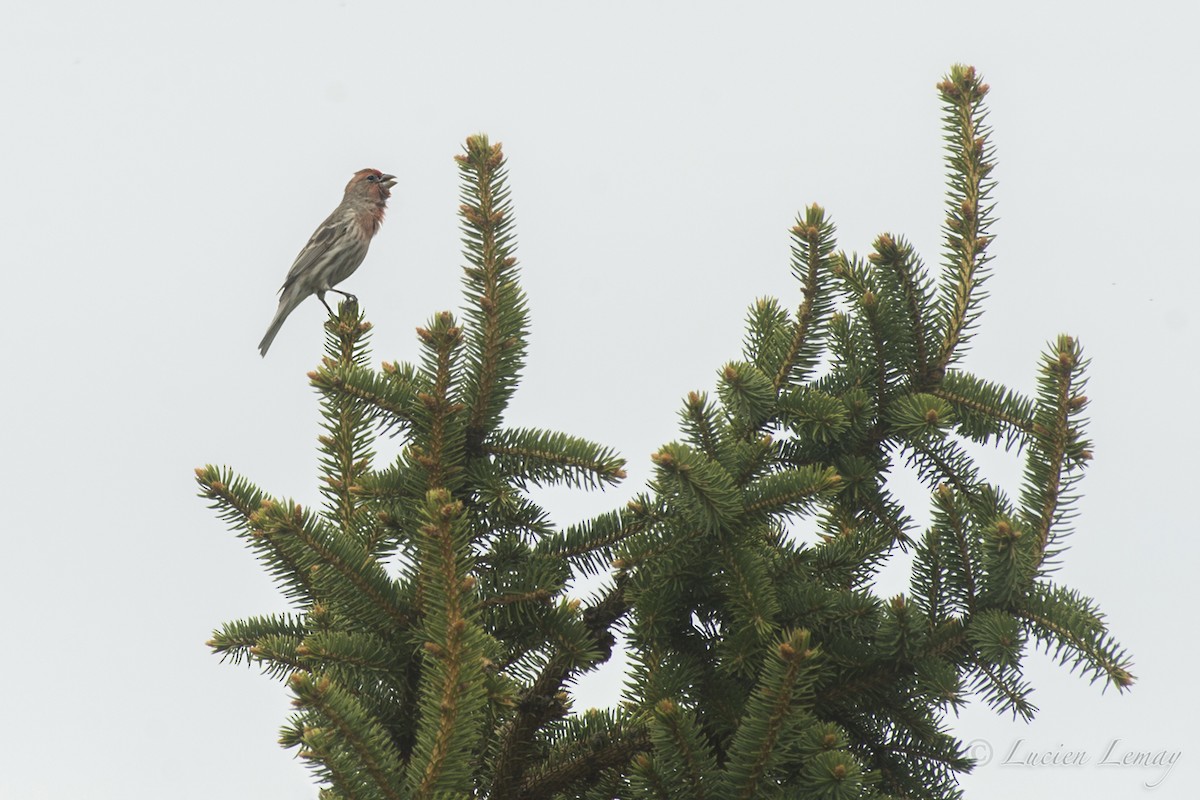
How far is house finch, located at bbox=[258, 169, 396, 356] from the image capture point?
11.3 meters

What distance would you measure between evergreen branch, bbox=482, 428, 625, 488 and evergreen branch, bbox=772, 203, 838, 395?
833 mm

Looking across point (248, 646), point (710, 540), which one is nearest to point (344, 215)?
point (248, 646)

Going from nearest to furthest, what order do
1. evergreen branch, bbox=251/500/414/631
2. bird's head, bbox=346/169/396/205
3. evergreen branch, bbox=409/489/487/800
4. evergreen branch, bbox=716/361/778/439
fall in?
evergreen branch, bbox=409/489/487/800 < evergreen branch, bbox=251/500/414/631 < evergreen branch, bbox=716/361/778/439 < bird's head, bbox=346/169/396/205

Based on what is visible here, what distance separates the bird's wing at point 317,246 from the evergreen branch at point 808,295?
7.47 meters

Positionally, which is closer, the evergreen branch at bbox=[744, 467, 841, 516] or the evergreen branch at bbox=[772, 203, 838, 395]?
the evergreen branch at bbox=[744, 467, 841, 516]

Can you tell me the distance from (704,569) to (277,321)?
8.31 meters

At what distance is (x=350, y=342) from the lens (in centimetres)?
546

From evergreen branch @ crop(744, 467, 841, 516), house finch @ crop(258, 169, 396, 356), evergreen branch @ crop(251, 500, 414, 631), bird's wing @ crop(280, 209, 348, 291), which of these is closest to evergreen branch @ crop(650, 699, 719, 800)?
evergreen branch @ crop(744, 467, 841, 516)

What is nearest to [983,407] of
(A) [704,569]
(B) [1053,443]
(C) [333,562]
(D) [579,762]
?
(B) [1053,443]

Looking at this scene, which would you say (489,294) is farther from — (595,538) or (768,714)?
(768,714)

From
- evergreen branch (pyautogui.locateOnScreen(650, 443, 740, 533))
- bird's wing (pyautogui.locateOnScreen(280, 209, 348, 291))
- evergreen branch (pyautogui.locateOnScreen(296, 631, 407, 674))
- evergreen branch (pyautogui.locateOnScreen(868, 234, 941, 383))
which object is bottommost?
evergreen branch (pyautogui.locateOnScreen(296, 631, 407, 674))

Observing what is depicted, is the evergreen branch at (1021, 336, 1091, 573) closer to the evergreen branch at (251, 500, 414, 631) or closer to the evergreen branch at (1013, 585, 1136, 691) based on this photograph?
the evergreen branch at (1013, 585, 1136, 691)

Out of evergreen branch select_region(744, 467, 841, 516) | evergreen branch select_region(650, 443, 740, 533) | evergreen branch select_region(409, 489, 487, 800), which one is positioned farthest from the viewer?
evergreen branch select_region(744, 467, 841, 516)

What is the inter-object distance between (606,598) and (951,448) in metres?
1.41
